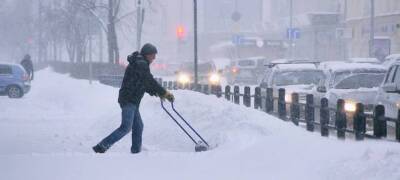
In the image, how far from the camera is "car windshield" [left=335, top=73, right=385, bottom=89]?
15.8 metres

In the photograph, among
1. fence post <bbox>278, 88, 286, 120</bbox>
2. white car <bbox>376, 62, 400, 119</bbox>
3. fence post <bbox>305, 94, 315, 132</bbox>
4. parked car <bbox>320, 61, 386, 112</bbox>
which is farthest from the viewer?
fence post <bbox>278, 88, 286, 120</bbox>

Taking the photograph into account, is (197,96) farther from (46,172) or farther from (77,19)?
(77,19)

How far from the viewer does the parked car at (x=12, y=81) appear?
29.4 metres

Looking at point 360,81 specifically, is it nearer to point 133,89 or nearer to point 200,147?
point 200,147

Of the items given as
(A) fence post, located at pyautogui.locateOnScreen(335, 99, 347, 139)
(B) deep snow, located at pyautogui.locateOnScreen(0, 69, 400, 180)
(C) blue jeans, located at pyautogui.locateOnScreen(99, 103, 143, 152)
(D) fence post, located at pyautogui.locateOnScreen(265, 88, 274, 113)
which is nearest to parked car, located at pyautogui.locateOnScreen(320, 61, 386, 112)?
(D) fence post, located at pyautogui.locateOnScreen(265, 88, 274, 113)

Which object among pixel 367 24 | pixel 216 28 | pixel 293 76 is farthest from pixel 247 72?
pixel 216 28

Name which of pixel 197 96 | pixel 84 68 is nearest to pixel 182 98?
pixel 197 96

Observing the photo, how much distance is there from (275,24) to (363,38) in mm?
22846

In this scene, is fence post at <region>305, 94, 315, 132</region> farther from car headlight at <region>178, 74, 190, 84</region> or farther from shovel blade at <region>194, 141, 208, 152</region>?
car headlight at <region>178, 74, 190, 84</region>

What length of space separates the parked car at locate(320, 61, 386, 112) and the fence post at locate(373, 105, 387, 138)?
368 cm

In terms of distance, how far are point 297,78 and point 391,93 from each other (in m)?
6.75

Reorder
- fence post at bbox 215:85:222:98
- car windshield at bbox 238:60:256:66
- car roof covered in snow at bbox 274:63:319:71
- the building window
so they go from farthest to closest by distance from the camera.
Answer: the building window
car windshield at bbox 238:60:256:66
fence post at bbox 215:85:222:98
car roof covered in snow at bbox 274:63:319:71

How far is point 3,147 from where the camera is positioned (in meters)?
13.0

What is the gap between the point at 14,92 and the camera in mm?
29625
